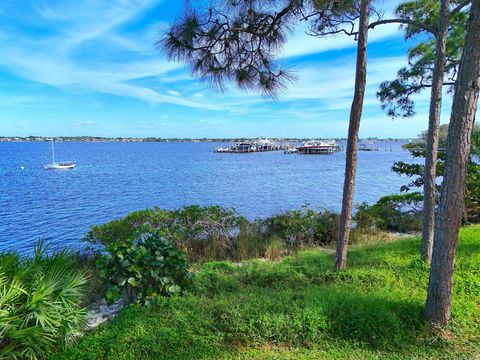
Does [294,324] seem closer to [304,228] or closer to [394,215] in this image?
[304,228]

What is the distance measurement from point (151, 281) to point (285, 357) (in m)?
1.95

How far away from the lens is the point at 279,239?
7508 mm

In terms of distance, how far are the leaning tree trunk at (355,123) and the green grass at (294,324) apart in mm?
588

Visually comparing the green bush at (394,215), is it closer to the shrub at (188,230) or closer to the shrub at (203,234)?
the shrub at (203,234)

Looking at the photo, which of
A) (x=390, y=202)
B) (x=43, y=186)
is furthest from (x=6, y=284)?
(x=43, y=186)

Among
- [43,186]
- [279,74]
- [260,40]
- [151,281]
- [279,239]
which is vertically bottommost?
[43,186]

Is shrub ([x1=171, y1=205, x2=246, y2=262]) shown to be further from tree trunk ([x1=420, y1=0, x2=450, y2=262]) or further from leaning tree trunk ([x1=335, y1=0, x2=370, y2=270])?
tree trunk ([x1=420, y1=0, x2=450, y2=262])

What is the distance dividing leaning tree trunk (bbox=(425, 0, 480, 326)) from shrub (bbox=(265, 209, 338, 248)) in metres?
4.19

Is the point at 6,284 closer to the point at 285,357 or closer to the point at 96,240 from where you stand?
the point at 285,357

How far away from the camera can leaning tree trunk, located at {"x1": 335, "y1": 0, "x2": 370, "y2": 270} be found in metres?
4.28

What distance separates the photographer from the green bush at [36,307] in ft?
8.98

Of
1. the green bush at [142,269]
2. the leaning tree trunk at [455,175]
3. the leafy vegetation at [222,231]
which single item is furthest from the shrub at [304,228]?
the leaning tree trunk at [455,175]

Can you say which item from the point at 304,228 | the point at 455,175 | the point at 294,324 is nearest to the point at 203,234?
the point at 304,228

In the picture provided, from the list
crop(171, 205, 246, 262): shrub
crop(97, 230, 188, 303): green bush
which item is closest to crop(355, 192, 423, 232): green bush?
crop(171, 205, 246, 262): shrub
